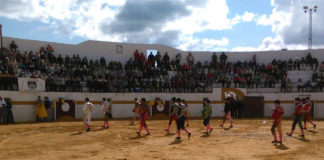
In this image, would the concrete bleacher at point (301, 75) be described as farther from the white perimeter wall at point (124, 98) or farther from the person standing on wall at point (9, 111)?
the person standing on wall at point (9, 111)

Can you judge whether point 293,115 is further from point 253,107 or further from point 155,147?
point 253,107

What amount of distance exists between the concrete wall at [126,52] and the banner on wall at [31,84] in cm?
539

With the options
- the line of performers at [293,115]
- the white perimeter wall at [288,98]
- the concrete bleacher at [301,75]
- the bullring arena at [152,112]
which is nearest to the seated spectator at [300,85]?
the bullring arena at [152,112]

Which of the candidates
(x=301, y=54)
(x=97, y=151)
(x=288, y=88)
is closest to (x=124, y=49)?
(x=288, y=88)

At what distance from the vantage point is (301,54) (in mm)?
31453

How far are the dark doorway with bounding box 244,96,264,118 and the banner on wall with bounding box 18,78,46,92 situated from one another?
17798 millimetres

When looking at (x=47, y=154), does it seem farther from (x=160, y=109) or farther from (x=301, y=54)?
(x=301, y=54)

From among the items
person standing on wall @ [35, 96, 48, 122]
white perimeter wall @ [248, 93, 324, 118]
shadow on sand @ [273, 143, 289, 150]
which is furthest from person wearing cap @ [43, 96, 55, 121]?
white perimeter wall @ [248, 93, 324, 118]

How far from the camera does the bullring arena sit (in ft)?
33.9

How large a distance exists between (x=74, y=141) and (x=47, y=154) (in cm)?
273

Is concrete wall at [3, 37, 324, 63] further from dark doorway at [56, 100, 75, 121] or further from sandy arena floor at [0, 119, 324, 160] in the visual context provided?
sandy arena floor at [0, 119, 324, 160]

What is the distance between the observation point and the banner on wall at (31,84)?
21.3 m

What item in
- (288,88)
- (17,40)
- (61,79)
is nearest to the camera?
(61,79)

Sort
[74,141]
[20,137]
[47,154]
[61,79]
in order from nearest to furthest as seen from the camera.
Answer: [47,154]
[74,141]
[20,137]
[61,79]
